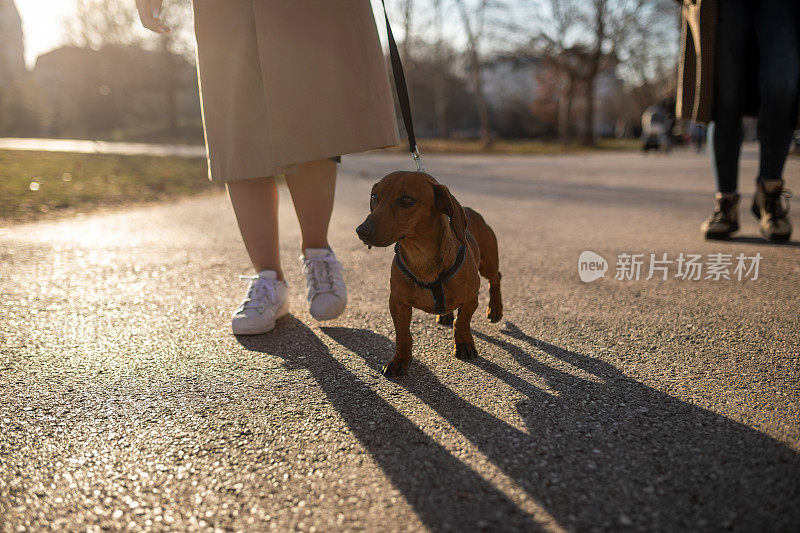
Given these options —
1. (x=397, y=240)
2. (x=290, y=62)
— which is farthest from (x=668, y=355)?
(x=290, y=62)

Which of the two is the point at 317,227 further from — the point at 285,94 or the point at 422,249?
the point at 422,249

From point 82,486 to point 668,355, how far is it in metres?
1.80

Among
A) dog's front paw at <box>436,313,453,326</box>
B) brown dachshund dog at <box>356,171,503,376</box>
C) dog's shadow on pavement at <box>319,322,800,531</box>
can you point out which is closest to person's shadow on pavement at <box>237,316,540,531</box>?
dog's shadow on pavement at <box>319,322,800,531</box>

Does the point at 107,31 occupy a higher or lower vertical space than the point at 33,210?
higher

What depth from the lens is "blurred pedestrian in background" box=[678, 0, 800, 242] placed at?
349cm

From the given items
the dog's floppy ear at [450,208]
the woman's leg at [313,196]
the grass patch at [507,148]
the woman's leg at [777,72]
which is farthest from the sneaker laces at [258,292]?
the grass patch at [507,148]

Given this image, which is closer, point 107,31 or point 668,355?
point 668,355

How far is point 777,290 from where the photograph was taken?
2.79m

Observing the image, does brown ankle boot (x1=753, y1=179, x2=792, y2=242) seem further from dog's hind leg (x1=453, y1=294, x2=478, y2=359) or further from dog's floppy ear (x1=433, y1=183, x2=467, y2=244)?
dog's floppy ear (x1=433, y1=183, x2=467, y2=244)

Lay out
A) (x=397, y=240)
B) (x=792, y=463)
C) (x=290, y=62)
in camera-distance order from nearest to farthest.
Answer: (x=792, y=463), (x=397, y=240), (x=290, y=62)

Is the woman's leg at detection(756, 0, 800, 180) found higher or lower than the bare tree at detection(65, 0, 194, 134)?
lower

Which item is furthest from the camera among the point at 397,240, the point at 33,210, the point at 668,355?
the point at 33,210

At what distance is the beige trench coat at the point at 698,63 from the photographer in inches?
145

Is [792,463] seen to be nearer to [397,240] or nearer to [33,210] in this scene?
[397,240]
